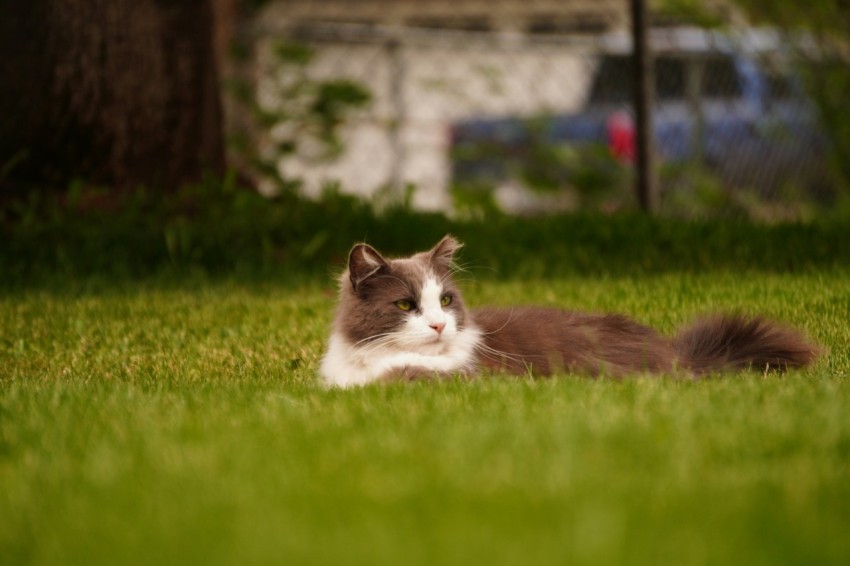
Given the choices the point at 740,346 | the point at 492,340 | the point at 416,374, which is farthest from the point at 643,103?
the point at 416,374

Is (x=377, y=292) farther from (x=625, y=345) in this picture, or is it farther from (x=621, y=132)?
(x=621, y=132)

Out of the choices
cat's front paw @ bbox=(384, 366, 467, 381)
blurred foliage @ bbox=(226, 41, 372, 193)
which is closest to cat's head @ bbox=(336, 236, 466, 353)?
cat's front paw @ bbox=(384, 366, 467, 381)

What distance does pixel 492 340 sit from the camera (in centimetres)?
431

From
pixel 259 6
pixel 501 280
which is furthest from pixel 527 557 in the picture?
pixel 259 6

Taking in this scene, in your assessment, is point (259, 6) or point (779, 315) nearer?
point (779, 315)

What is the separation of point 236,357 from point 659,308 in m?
2.16

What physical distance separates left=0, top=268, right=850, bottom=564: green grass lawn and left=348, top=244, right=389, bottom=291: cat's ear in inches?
17.3

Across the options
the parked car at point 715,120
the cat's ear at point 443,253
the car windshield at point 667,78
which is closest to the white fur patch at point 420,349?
the cat's ear at point 443,253

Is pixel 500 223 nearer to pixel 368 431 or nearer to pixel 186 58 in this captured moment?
pixel 186 58

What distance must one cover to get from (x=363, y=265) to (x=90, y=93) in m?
4.51

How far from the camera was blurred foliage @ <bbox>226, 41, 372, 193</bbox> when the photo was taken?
10.4 m

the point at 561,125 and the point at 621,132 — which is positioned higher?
the point at 561,125

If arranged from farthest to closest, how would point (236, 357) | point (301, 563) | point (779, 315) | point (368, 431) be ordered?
point (779, 315) → point (236, 357) → point (368, 431) → point (301, 563)

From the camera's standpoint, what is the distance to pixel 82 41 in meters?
8.06
